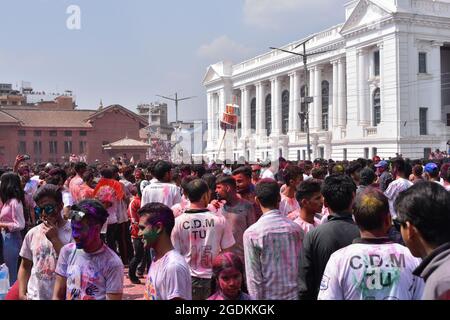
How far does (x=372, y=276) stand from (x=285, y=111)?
191 ft

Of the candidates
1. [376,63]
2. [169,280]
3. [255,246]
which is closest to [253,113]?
A: [376,63]

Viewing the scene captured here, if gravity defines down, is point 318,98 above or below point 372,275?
above

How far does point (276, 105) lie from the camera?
60688 mm

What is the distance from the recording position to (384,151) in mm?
38406

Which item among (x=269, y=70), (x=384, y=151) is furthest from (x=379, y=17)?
(x=269, y=70)

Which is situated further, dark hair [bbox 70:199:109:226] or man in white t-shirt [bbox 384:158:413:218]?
man in white t-shirt [bbox 384:158:413:218]

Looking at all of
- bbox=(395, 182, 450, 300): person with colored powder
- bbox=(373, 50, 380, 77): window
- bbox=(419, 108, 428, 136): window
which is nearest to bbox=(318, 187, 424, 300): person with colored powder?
bbox=(395, 182, 450, 300): person with colored powder

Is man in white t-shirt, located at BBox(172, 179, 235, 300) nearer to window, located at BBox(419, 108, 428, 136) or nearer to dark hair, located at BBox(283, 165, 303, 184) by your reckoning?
dark hair, located at BBox(283, 165, 303, 184)

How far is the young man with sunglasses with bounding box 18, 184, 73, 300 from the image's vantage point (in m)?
4.59

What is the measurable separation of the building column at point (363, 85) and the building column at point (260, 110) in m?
22.2

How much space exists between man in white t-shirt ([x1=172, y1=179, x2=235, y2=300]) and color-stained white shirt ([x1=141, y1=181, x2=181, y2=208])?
2496mm

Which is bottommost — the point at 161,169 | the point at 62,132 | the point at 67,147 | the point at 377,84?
the point at 161,169

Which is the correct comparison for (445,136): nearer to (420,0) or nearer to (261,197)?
(420,0)

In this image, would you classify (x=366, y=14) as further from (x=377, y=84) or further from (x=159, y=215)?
(x=159, y=215)
